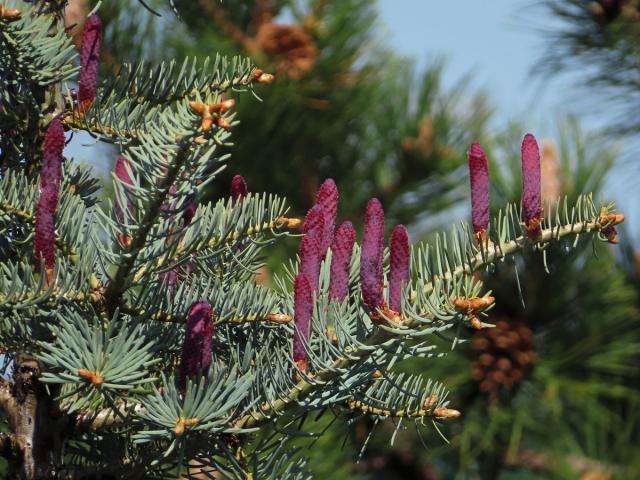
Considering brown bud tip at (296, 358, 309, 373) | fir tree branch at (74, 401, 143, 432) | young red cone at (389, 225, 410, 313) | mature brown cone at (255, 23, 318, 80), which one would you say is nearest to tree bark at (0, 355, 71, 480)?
fir tree branch at (74, 401, 143, 432)

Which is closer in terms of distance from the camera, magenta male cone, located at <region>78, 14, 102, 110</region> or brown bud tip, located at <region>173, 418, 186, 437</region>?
brown bud tip, located at <region>173, 418, 186, 437</region>

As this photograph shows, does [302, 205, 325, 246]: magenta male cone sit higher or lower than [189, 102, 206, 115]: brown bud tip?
lower

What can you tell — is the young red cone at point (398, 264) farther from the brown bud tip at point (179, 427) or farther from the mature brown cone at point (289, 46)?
the mature brown cone at point (289, 46)

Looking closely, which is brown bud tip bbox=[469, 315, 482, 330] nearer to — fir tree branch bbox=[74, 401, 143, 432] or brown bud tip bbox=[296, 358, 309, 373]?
brown bud tip bbox=[296, 358, 309, 373]

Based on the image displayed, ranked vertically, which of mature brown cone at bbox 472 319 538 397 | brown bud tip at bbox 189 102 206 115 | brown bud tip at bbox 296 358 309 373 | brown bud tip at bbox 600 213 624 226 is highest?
mature brown cone at bbox 472 319 538 397

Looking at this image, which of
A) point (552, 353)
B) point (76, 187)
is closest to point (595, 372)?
point (552, 353)

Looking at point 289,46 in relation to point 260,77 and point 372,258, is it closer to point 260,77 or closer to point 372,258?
point 260,77

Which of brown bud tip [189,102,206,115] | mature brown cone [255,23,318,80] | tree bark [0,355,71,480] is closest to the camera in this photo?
brown bud tip [189,102,206,115]
